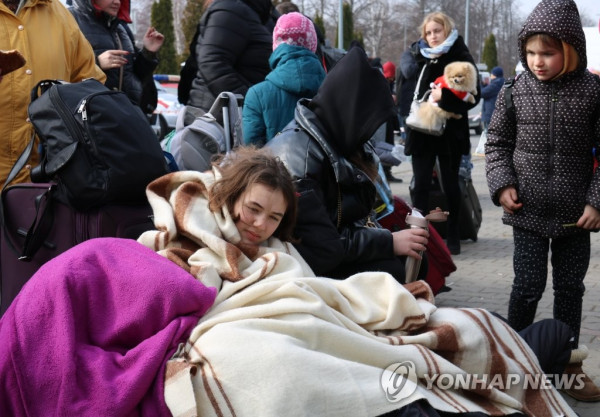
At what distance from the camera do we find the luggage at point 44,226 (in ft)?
10.9

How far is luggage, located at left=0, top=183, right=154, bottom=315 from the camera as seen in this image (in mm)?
3328

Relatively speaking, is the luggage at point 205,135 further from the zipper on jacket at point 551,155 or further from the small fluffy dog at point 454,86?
the small fluffy dog at point 454,86

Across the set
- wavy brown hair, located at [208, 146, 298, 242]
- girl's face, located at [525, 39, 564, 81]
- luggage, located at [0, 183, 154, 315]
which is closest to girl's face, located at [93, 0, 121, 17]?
luggage, located at [0, 183, 154, 315]

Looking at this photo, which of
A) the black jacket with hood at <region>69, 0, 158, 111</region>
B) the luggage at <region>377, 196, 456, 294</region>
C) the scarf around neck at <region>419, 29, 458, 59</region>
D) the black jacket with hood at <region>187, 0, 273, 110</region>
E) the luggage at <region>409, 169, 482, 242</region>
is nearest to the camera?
the luggage at <region>377, 196, 456, 294</region>

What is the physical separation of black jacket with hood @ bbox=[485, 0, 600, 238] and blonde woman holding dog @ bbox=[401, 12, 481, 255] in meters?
3.07

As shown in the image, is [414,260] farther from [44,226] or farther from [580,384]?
[44,226]

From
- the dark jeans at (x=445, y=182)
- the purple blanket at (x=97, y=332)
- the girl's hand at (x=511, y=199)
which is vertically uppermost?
the purple blanket at (x=97, y=332)

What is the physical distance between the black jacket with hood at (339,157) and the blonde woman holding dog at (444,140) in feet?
10.8

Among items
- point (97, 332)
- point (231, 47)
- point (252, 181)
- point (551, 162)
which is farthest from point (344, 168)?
point (231, 47)

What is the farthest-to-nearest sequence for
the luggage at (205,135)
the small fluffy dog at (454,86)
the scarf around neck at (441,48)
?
the scarf around neck at (441,48) → the small fluffy dog at (454,86) → the luggage at (205,135)

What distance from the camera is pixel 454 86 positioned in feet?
23.3

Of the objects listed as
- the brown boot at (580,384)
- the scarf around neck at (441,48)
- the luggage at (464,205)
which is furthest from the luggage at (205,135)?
the luggage at (464,205)

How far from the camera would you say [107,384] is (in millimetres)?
2359

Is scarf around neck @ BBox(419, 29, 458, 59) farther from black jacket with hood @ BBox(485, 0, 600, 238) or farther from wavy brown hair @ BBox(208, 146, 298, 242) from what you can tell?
wavy brown hair @ BBox(208, 146, 298, 242)
